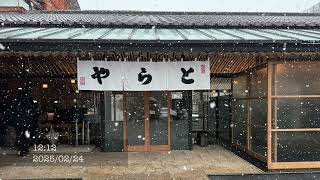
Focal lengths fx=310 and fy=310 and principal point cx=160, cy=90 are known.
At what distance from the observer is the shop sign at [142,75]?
9.12m

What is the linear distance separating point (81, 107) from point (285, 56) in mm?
9182

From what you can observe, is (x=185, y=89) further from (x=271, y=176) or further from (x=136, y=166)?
(x=271, y=176)

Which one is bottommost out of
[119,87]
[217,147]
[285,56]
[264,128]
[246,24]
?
[217,147]

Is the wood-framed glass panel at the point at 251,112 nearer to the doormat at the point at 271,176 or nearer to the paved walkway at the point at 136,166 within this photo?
the paved walkway at the point at 136,166

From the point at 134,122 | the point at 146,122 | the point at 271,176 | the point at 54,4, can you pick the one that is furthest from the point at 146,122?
the point at 54,4

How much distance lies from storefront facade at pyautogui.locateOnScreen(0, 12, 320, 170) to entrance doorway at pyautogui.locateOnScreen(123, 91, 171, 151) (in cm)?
4

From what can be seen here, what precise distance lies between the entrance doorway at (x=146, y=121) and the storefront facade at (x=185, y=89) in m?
0.04

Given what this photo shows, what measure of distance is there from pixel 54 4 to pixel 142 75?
19.1 metres

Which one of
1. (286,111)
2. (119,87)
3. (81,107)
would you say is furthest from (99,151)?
(286,111)

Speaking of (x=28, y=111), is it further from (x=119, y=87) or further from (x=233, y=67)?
(x=233, y=67)

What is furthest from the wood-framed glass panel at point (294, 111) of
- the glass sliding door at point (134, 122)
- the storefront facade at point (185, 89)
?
the glass sliding door at point (134, 122)

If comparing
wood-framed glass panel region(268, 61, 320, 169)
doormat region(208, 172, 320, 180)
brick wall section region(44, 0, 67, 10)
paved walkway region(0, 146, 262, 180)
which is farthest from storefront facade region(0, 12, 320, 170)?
brick wall section region(44, 0, 67, 10)

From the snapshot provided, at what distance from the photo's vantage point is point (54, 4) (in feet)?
83.0

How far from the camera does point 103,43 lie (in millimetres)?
7688
